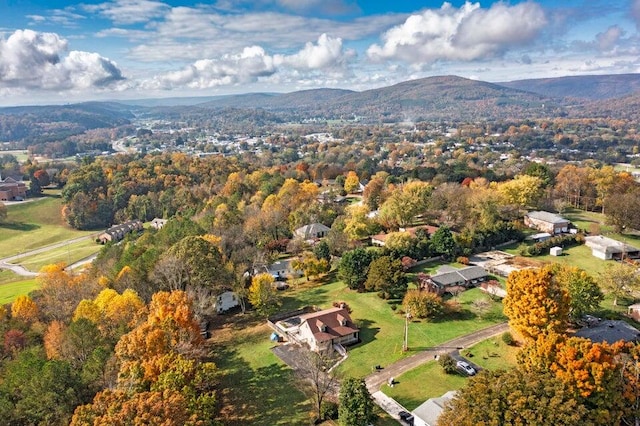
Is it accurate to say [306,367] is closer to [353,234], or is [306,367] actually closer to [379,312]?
[379,312]

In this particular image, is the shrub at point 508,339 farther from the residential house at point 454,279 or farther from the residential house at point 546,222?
the residential house at point 546,222

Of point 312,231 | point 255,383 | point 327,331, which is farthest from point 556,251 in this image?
point 255,383

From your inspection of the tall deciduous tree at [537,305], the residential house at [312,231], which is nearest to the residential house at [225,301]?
the residential house at [312,231]

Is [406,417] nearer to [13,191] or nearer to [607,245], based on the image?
[607,245]

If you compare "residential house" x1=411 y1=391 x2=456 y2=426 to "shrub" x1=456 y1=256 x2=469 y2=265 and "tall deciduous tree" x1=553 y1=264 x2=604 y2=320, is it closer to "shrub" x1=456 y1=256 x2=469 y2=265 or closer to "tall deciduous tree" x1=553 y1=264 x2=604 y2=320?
"tall deciduous tree" x1=553 y1=264 x2=604 y2=320

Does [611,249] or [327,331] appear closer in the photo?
[327,331]

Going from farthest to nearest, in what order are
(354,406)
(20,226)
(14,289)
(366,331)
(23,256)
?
1. (20,226)
2. (23,256)
3. (14,289)
4. (366,331)
5. (354,406)
